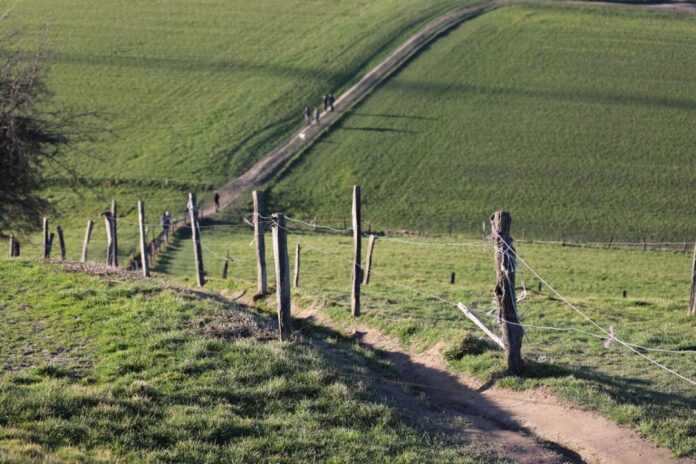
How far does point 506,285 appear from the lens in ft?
50.0

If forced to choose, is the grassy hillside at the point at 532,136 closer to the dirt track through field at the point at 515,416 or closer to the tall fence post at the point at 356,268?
the tall fence post at the point at 356,268

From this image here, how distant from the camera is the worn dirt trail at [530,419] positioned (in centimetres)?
1270

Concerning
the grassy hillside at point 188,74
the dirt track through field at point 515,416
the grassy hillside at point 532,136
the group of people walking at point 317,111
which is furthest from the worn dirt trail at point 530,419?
the group of people walking at point 317,111

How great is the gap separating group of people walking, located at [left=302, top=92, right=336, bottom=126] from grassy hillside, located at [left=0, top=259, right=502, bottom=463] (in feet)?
143

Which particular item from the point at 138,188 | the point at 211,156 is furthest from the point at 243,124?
the point at 138,188

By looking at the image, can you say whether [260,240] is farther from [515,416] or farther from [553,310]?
[515,416]

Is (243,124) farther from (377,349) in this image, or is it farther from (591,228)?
(377,349)

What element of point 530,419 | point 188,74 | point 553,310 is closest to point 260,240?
point 553,310

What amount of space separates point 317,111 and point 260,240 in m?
41.0

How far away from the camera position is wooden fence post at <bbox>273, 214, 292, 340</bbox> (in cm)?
1545

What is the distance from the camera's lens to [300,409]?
12453 mm

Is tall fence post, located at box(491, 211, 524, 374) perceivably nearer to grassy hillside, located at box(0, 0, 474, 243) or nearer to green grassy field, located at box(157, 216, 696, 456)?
green grassy field, located at box(157, 216, 696, 456)

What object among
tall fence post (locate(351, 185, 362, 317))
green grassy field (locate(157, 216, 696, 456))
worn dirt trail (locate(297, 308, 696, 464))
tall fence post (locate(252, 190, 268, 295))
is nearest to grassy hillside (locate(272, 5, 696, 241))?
green grassy field (locate(157, 216, 696, 456))

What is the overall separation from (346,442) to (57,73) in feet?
213
